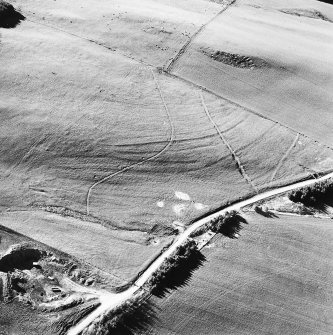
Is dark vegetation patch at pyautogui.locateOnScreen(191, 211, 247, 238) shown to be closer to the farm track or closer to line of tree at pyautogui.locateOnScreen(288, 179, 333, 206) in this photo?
line of tree at pyautogui.locateOnScreen(288, 179, 333, 206)

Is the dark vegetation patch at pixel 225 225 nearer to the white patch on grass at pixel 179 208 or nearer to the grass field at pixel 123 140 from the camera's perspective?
the grass field at pixel 123 140

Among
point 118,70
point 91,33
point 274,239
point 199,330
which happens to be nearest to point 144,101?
point 118,70

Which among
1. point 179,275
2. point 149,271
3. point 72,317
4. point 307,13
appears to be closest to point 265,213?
point 179,275

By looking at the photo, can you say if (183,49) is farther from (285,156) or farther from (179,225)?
(179,225)

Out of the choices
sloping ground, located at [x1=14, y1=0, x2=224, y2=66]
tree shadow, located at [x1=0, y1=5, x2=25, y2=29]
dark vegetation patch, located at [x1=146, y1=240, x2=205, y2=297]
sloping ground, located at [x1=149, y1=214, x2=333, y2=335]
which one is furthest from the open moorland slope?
sloping ground, located at [x1=149, y1=214, x2=333, y2=335]

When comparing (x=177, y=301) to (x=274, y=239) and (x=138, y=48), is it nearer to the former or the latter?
(x=274, y=239)

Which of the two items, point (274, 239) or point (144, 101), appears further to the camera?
point (144, 101)

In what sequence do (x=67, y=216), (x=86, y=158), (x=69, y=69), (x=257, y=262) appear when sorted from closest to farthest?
(x=257, y=262), (x=67, y=216), (x=86, y=158), (x=69, y=69)
